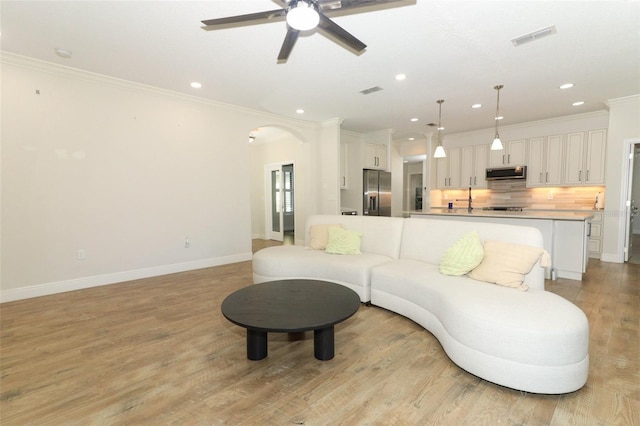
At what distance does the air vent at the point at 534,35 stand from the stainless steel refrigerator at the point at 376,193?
434cm

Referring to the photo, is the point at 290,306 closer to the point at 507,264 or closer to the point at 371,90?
the point at 507,264

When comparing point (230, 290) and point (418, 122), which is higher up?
point (418, 122)

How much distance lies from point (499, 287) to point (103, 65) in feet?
16.5

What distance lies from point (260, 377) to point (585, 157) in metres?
7.32

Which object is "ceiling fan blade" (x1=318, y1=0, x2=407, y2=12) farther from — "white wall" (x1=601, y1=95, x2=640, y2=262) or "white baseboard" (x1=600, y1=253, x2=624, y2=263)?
"white baseboard" (x1=600, y1=253, x2=624, y2=263)

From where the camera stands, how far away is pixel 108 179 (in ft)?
13.4

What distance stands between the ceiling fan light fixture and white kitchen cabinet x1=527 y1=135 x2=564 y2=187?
21.5 feet

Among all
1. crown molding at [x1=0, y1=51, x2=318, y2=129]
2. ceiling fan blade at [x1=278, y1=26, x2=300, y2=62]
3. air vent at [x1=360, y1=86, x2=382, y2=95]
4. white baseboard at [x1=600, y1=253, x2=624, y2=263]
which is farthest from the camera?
white baseboard at [x1=600, y1=253, x2=624, y2=263]

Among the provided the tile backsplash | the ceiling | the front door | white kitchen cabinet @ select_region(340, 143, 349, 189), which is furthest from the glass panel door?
the tile backsplash

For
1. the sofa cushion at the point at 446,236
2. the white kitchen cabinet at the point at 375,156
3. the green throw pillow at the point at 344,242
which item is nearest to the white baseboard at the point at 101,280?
the green throw pillow at the point at 344,242

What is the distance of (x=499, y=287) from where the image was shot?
7.62 ft

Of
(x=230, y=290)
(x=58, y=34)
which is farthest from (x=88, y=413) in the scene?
(x=58, y=34)

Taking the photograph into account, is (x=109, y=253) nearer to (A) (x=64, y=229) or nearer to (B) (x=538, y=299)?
(A) (x=64, y=229)

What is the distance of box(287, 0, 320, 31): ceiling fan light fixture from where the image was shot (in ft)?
6.21
